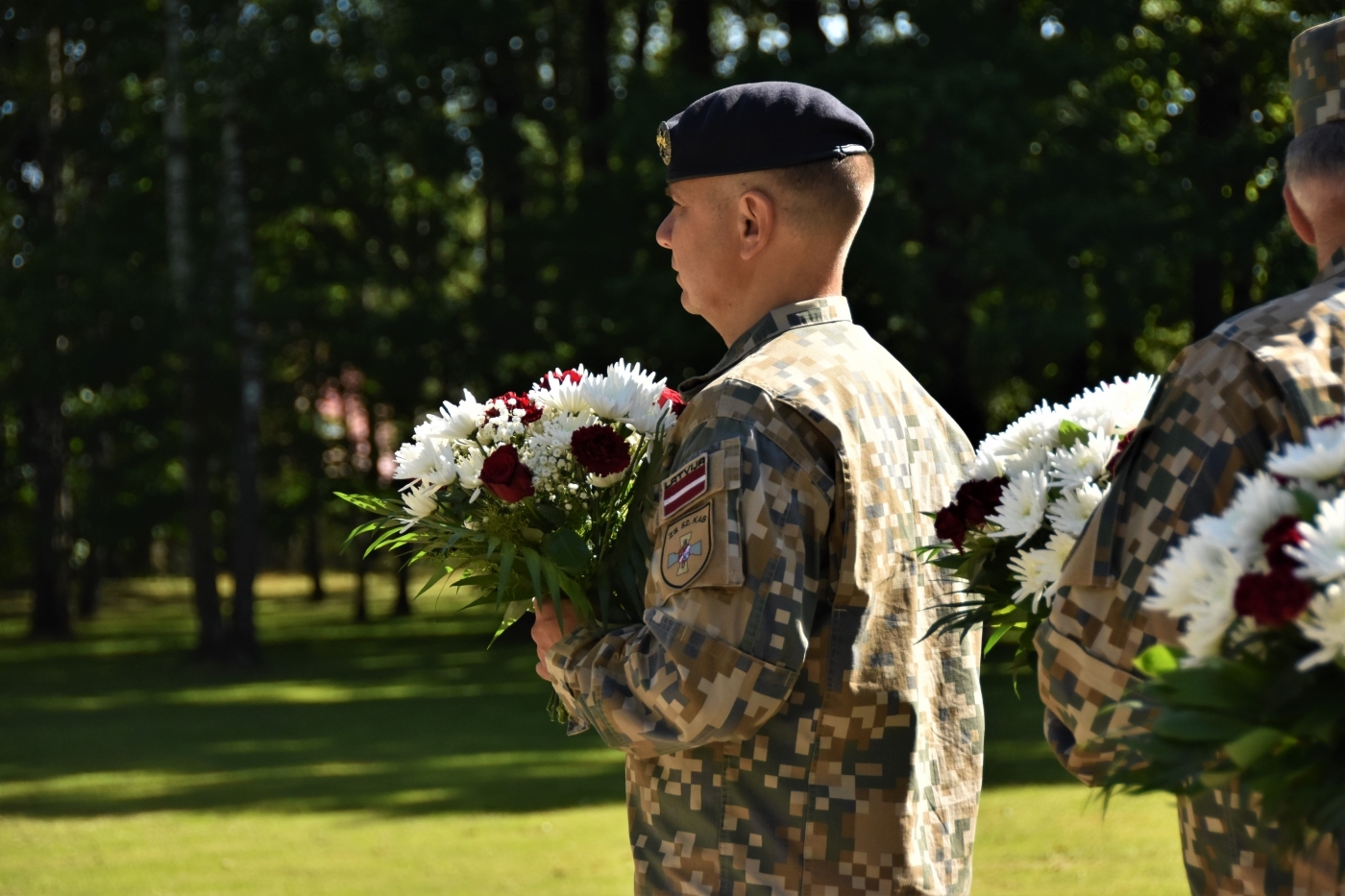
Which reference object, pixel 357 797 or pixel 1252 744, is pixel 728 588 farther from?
pixel 357 797

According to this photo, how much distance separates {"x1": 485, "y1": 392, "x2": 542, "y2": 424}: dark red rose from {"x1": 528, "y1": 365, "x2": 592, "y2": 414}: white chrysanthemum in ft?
0.05

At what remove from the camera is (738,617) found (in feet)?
7.72

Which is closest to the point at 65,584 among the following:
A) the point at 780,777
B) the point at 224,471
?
the point at 224,471

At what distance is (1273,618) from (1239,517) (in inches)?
5.6

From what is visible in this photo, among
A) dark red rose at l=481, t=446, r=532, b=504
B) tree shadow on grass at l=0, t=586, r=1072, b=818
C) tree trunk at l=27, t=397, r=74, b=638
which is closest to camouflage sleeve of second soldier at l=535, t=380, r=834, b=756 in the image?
dark red rose at l=481, t=446, r=532, b=504

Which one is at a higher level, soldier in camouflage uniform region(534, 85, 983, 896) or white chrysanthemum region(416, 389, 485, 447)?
white chrysanthemum region(416, 389, 485, 447)

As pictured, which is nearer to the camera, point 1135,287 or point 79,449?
point 1135,287

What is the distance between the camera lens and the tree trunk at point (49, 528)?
2772 centimetres

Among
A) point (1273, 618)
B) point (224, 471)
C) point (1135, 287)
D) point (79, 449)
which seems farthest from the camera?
point (79, 449)

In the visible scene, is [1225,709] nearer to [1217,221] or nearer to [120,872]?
[120,872]

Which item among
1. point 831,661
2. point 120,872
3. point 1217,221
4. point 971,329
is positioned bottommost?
point 120,872

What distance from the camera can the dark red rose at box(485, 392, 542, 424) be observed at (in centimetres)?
300

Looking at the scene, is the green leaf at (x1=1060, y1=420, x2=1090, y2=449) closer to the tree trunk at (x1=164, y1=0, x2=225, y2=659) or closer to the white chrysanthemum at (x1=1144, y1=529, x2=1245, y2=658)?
the white chrysanthemum at (x1=1144, y1=529, x2=1245, y2=658)

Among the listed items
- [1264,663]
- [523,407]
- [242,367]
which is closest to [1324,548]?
[1264,663]
